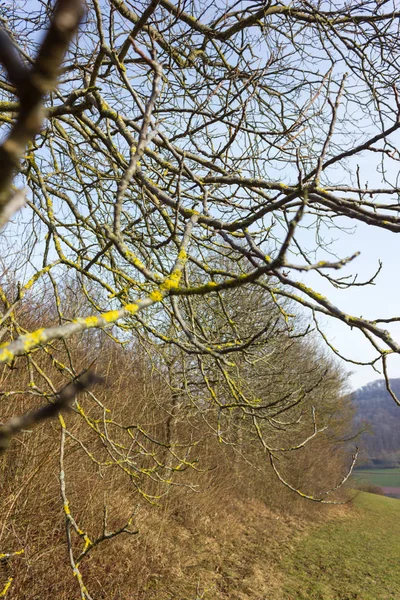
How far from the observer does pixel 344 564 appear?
11508mm

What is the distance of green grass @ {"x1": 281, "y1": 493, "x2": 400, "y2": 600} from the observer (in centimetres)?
935

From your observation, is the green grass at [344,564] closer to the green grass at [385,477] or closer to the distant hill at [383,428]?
the green grass at [385,477]

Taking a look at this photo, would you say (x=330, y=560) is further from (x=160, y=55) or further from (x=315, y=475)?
(x=160, y=55)

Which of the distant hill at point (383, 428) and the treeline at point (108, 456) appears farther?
the distant hill at point (383, 428)

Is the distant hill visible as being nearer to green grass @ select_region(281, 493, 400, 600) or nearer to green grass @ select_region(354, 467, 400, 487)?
green grass @ select_region(354, 467, 400, 487)

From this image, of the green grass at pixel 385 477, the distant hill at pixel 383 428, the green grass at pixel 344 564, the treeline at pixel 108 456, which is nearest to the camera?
the treeline at pixel 108 456

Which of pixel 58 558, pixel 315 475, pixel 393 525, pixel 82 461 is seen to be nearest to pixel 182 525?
pixel 82 461

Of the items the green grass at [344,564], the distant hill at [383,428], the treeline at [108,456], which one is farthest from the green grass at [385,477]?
the treeline at [108,456]

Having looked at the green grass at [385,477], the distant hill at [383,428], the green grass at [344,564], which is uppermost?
the distant hill at [383,428]

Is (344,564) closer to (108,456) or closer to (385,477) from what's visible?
(108,456)

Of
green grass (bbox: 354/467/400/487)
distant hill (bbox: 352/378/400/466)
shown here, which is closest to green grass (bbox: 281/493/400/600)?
green grass (bbox: 354/467/400/487)

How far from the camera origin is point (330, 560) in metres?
11.7

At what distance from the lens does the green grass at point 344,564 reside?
30.7ft

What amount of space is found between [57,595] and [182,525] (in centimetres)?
565
